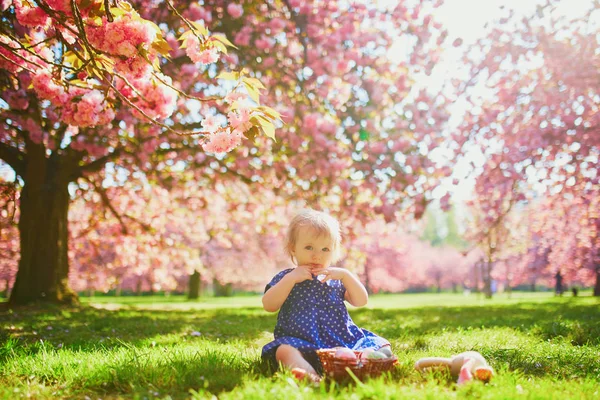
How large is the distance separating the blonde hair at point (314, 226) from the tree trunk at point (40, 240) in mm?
7840

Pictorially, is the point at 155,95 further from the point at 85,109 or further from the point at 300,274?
the point at 300,274

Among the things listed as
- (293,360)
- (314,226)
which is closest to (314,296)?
(314,226)

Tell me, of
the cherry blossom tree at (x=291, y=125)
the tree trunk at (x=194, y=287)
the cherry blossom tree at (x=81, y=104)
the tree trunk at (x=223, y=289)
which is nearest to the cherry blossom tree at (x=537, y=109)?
the cherry blossom tree at (x=291, y=125)

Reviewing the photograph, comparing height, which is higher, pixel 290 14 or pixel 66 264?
pixel 290 14

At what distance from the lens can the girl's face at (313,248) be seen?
336 cm

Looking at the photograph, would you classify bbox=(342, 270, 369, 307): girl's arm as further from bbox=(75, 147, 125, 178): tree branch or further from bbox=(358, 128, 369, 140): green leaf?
bbox=(75, 147, 125, 178): tree branch

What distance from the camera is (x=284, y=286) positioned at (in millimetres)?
3248

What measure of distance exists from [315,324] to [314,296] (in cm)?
21

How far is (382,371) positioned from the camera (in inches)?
104

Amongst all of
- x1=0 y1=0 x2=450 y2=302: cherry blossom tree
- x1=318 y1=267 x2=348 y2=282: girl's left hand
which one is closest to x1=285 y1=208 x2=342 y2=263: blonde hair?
x1=318 y1=267 x2=348 y2=282: girl's left hand

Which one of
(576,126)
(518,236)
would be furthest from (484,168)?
(518,236)

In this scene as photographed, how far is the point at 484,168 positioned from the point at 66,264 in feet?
30.6

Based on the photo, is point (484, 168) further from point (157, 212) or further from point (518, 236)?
point (518, 236)

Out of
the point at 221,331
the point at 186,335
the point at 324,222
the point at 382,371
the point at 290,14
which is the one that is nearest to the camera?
the point at 382,371
